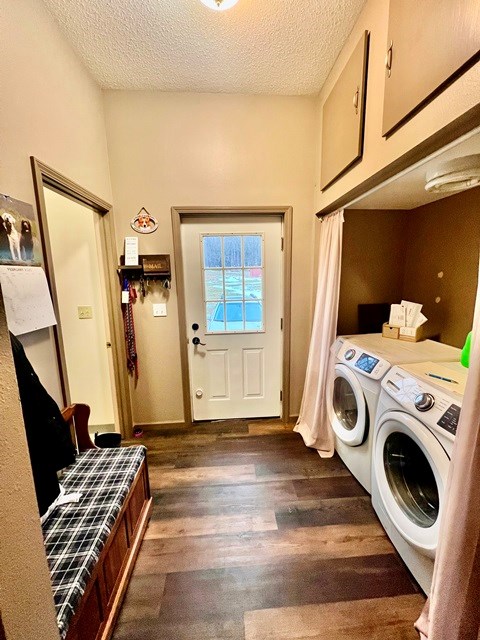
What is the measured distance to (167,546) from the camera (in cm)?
140

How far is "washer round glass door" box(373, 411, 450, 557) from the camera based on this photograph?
104 cm

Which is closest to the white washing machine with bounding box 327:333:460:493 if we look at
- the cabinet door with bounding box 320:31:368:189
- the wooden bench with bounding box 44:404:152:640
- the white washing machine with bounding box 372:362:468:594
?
the white washing machine with bounding box 372:362:468:594

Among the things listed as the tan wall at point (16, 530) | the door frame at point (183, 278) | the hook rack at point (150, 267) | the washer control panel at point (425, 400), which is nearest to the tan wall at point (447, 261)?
the washer control panel at point (425, 400)

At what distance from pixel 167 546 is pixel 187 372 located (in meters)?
1.22

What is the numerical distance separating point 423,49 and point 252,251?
1.48 metres

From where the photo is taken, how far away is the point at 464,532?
0.76m

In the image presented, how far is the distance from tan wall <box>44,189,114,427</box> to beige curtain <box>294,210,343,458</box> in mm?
1750

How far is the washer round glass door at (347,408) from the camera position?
1.62 metres

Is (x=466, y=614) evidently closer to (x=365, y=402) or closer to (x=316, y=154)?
(x=365, y=402)

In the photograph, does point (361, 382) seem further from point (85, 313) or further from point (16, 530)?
point (85, 313)

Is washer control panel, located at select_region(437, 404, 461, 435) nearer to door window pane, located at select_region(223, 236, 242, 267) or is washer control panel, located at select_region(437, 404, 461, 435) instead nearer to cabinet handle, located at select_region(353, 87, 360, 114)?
cabinet handle, located at select_region(353, 87, 360, 114)

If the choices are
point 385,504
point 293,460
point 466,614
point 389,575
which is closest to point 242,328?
point 293,460

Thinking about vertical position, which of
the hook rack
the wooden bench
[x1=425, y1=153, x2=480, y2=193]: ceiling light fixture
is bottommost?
the wooden bench

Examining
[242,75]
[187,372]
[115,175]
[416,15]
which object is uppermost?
[242,75]
